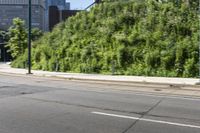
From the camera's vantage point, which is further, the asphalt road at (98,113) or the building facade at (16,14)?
the building facade at (16,14)

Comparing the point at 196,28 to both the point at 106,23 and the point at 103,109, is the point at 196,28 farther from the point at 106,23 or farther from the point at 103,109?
the point at 103,109

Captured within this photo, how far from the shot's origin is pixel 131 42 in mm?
30406

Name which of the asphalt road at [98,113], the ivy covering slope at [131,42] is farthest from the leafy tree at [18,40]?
the asphalt road at [98,113]

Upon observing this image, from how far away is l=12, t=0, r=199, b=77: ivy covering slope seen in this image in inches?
1064

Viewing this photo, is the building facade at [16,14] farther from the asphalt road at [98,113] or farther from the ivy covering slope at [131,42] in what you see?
the asphalt road at [98,113]

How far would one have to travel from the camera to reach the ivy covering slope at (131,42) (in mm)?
27031

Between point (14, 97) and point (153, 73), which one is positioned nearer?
point (14, 97)

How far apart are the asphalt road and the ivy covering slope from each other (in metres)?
11.0

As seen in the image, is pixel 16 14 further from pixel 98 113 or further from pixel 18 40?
pixel 98 113

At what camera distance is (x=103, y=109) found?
1245 centimetres

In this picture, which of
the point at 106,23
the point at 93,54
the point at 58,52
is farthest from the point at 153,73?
the point at 58,52

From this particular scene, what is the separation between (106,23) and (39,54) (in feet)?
28.2

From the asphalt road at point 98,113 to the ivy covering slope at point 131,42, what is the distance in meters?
11.0

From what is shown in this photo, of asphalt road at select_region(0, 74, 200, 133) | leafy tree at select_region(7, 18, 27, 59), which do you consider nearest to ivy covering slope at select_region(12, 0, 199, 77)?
asphalt road at select_region(0, 74, 200, 133)
